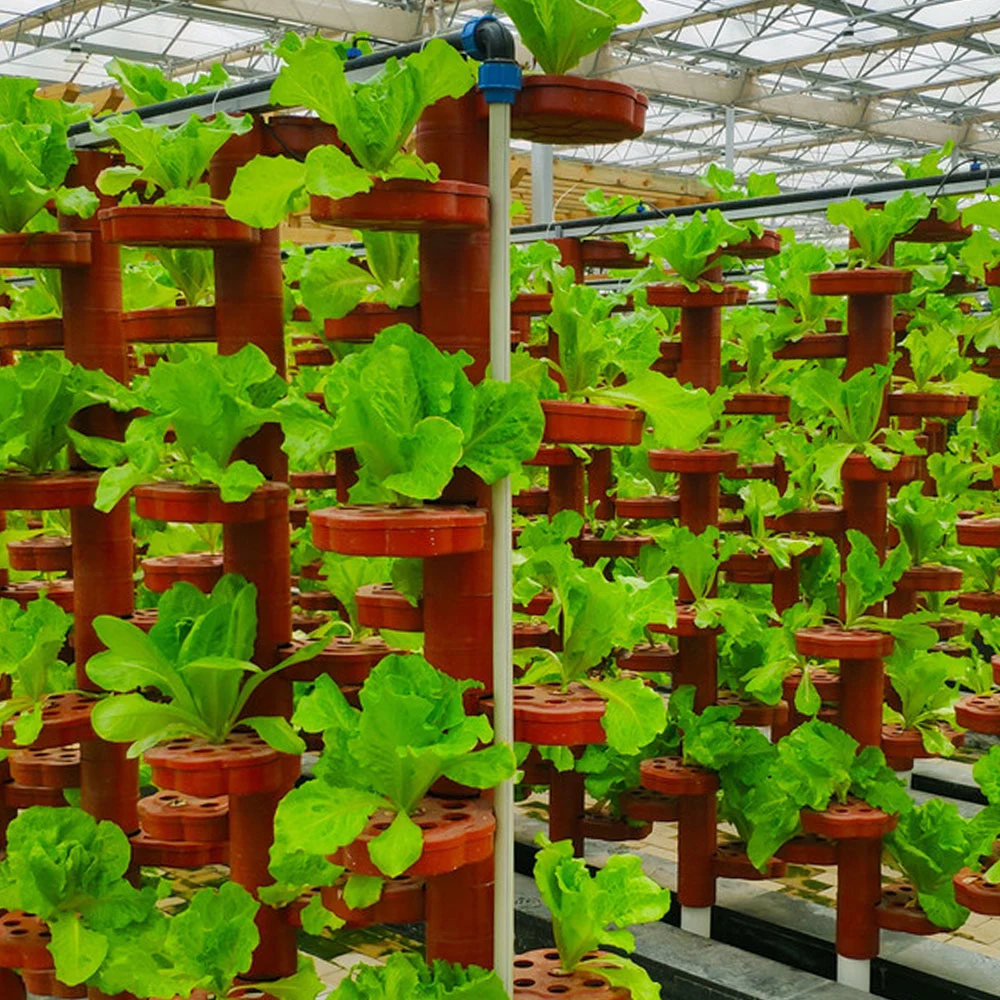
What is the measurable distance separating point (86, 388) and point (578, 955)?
1532 mm

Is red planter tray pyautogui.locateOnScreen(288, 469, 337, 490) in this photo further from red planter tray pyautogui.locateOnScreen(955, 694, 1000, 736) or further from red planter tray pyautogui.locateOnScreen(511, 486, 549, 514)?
red planter tray pyautogui.locateOnScreen(955, 694, 1000, 736)

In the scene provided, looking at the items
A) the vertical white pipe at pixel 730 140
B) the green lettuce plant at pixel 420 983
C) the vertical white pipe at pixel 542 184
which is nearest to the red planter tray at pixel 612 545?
the green lettuce plant at pixel 420 983

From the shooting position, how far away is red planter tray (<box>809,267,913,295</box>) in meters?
3.83

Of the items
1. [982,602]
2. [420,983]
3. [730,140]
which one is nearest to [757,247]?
[982,602]

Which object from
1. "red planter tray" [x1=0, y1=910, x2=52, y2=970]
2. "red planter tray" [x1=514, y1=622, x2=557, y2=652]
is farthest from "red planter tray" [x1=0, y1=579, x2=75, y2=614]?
"red planter tray" [x1=514, y1=622, x2=557, y2=652]

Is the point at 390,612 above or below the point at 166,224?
below

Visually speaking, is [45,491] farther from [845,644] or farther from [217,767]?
[845,644]

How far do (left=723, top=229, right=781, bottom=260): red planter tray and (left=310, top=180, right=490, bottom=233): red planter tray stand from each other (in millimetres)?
2152

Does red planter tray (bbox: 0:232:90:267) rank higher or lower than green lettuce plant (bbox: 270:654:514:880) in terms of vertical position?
higher

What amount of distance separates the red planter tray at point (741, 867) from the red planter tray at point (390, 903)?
219cm

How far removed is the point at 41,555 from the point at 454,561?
1.46 meters

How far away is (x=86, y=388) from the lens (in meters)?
2.95

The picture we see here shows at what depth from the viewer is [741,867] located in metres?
4.32

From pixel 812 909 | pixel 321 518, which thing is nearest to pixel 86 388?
pixel 321 518
